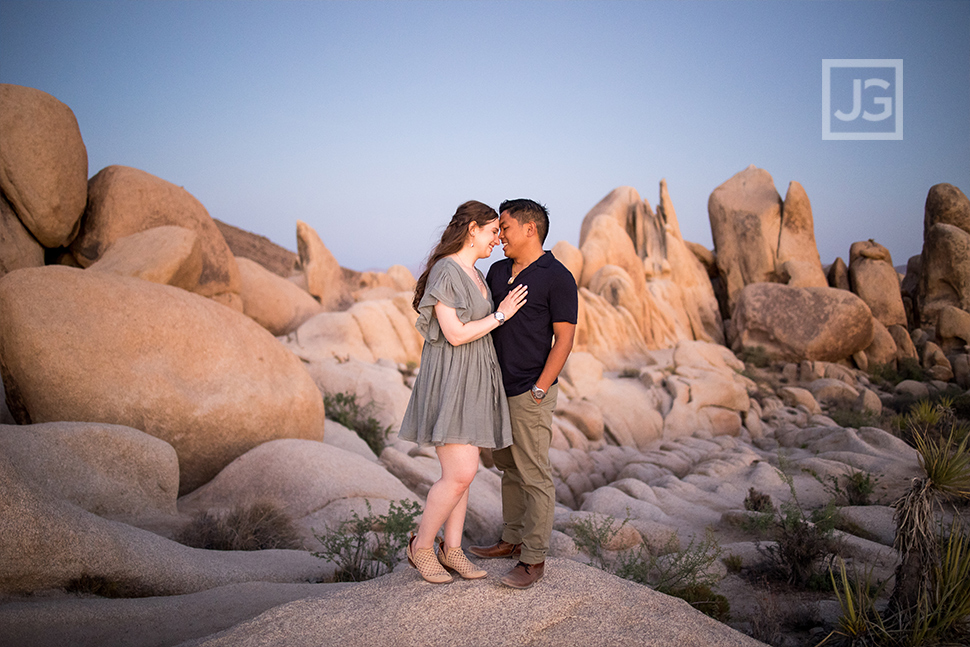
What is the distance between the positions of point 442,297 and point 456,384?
0.52m

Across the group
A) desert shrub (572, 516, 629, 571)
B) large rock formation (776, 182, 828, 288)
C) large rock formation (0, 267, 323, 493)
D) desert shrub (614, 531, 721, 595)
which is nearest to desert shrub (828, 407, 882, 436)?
large rock formation (776, 182, 828, 288)

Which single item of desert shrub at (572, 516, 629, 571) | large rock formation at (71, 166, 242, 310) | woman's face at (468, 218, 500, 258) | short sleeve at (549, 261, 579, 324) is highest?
large rock formation at (71, 166, 242, 310)

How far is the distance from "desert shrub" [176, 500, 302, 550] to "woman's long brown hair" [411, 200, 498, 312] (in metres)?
3.23

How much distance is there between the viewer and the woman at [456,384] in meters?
3.48

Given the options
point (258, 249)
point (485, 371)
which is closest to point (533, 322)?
point (485, 371)

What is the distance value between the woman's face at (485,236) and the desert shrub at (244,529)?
11.9 ft

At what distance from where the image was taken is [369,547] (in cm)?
556

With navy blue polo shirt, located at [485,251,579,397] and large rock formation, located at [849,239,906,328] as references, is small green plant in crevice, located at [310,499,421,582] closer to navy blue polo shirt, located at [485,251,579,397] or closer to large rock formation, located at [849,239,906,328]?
navy blue polo shirt, located at [485,251,579,397]

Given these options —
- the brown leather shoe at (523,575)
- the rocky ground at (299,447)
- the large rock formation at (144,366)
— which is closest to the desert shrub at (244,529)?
the rocky ground at (299,447)

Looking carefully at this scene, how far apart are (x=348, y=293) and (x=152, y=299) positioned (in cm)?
1371

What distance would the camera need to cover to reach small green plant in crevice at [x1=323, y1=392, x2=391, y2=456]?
1051 cm

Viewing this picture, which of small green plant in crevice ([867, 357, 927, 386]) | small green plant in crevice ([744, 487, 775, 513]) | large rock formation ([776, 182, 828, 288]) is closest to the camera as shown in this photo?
small green plant in crevice ([744, 487, 775, 513])

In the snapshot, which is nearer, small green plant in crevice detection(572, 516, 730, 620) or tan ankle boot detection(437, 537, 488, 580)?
tan ankle boot detection(437, 537, 488, 580)

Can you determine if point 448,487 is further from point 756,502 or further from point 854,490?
point 854,490
